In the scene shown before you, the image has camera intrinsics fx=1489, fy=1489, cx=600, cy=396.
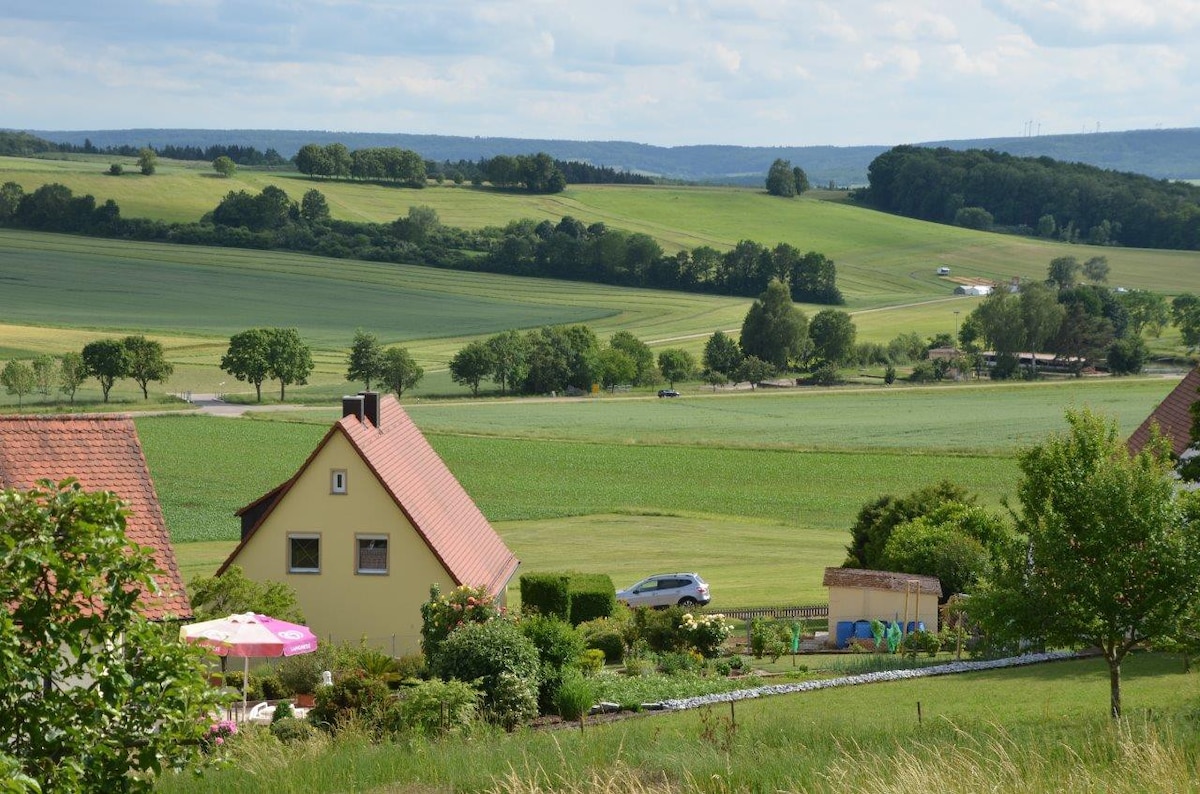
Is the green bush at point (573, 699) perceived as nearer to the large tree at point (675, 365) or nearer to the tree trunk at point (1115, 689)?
the tree trunk at point (1115, 689)

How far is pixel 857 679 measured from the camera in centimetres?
2575

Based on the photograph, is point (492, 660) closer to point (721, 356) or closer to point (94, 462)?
point (94, 462)

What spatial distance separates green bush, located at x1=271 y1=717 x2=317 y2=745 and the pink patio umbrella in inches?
115

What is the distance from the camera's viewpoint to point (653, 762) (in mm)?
12891

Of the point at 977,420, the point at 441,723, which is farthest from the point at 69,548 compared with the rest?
the point at 977,420

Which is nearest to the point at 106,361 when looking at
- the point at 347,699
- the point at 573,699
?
the point at 347,699

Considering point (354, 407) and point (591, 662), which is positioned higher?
point (354, 407)

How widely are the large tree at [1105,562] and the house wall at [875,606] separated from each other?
10.9m

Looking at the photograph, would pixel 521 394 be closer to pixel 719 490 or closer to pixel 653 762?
pixel 719 490

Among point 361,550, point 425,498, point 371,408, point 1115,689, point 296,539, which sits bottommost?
point 361,550

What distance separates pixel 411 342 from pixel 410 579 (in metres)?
106

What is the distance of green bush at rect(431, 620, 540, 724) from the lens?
75.6 ft

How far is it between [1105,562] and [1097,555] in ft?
0.82

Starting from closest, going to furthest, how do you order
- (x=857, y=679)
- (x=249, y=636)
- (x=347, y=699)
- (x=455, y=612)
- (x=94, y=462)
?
(x=347, y=699) → (x=94, y=462) → (x=249, y=636) → (x=857, y=679) → (x=455, y=612)
